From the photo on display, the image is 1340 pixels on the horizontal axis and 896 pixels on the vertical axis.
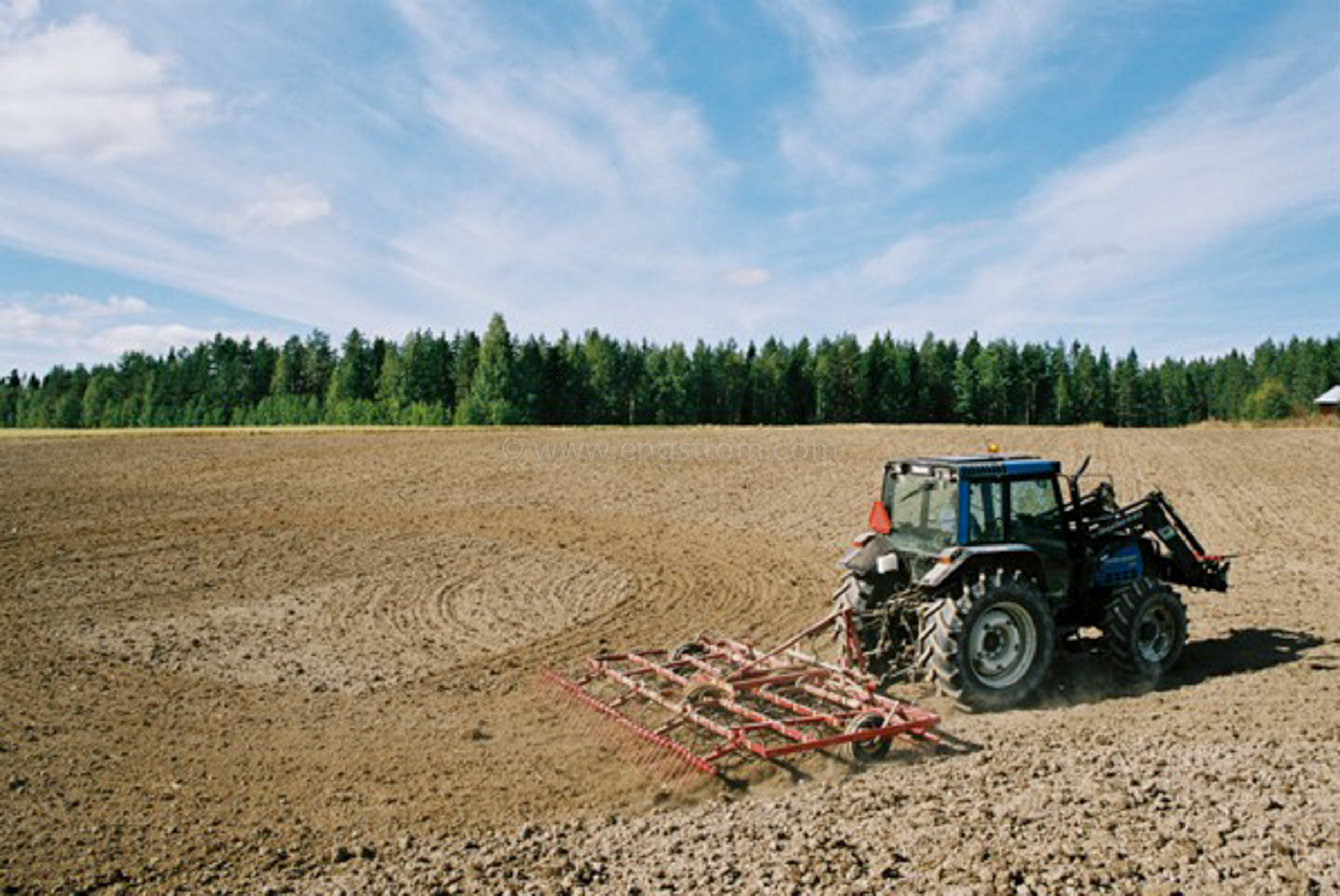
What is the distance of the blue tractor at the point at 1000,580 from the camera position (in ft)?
26.4

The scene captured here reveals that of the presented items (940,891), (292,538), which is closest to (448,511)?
(292,538)

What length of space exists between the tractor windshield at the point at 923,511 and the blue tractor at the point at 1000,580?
1cm

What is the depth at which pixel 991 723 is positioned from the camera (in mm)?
7461

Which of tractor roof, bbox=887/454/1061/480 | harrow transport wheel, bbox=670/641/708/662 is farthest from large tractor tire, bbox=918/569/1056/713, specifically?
harrow transport wheel, bbox=670/641/708/662

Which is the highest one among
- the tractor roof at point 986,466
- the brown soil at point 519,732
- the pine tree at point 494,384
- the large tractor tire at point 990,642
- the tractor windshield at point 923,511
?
the pine tree at point 494,384

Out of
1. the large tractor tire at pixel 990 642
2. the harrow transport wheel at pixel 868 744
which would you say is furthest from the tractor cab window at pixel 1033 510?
the harrow transport wheel at pixel 868 744

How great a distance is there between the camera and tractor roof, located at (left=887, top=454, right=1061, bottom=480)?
27.6 feet

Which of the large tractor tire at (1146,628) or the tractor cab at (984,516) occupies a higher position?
the tractor cab at (984,516)

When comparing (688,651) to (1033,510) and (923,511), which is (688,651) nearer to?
(923,511)

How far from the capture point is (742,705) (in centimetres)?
833

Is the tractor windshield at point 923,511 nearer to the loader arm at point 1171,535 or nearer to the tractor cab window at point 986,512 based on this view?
the tractor cab window at point 986,512

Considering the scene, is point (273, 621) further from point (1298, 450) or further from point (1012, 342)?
point (1012, 342)

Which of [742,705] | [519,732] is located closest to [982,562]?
[742,705]

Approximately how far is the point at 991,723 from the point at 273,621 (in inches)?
379
